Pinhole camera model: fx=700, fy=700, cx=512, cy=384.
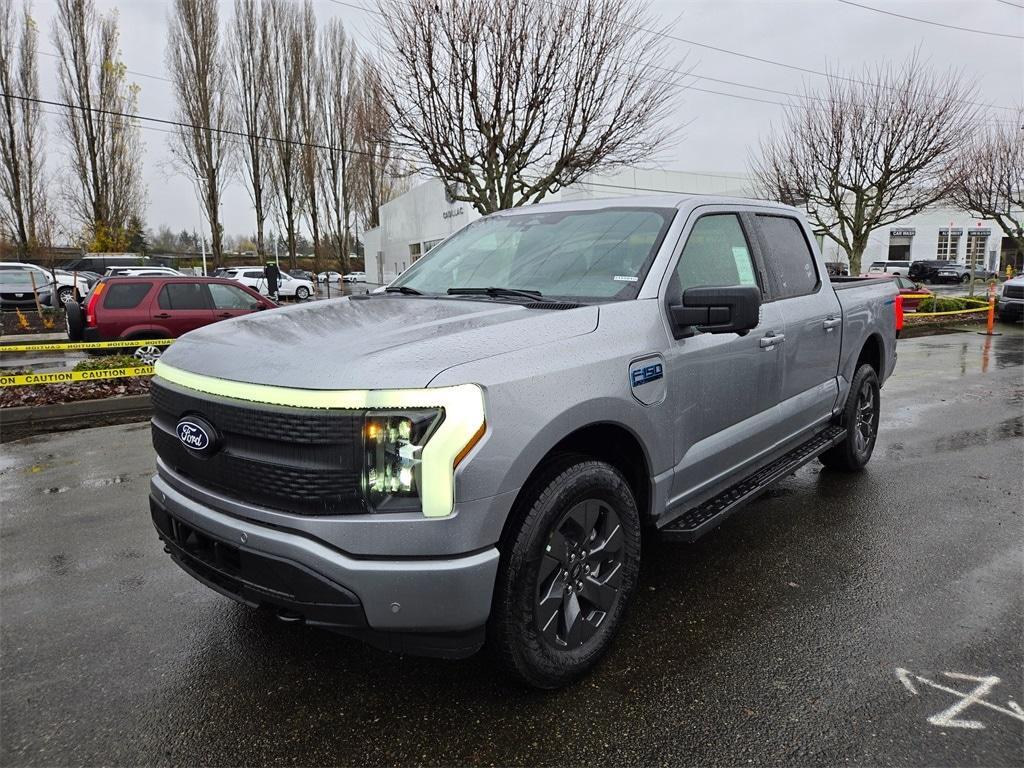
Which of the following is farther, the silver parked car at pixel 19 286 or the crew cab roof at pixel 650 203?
the silver parked car at pixel 19 286

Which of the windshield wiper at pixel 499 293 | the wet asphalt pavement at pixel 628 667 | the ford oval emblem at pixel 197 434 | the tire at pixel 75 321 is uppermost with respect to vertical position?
the windshield wiper at pixel 499 293

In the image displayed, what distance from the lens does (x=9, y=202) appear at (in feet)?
113

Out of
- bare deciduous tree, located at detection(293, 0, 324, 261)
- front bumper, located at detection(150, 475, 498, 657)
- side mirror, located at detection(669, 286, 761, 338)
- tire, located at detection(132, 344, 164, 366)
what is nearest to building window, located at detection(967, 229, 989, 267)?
bare deciduous tree, located at detection(293, 0, 324, 261)

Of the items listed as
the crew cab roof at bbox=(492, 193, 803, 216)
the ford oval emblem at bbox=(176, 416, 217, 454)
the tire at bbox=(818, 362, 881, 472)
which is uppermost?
the crew cab roof at bbox=(492, 193, 803, 216)

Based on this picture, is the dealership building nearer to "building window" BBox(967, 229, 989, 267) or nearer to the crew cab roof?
"building window" BBox(967, 229, 989, 267)

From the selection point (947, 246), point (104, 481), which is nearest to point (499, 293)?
point (104, 481)

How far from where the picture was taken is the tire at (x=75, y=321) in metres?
11.0

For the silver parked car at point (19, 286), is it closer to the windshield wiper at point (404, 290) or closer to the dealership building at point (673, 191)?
the dealership building at point (673, 191)

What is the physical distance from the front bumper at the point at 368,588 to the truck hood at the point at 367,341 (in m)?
0.52

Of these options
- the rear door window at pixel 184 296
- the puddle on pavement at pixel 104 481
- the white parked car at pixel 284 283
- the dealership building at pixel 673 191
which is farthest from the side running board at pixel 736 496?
the dealership building at pixel 673 191

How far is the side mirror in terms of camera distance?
9.20 ft

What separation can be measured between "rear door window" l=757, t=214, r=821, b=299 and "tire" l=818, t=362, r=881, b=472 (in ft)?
3.20

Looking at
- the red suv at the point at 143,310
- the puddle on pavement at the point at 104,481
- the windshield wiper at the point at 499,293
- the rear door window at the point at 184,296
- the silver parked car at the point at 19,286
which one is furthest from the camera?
the silver parked car at the point at 19,286

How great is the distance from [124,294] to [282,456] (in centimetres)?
1061
